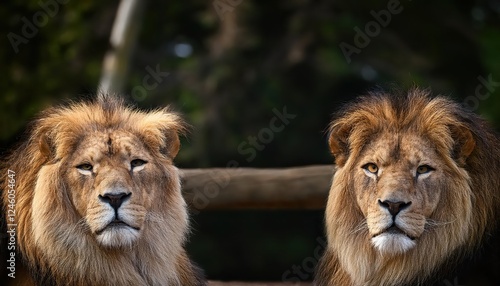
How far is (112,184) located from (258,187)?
2379 mm

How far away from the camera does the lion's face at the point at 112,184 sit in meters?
4.93

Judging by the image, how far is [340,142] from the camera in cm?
549

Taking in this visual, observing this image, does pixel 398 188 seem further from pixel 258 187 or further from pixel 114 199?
pixel 258 187

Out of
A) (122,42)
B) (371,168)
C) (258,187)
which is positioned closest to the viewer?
(371,168)

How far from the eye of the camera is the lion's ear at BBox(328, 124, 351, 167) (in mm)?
5469

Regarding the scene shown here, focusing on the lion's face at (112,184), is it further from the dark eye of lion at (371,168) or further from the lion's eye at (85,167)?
the dark eye of lion at (371,168)

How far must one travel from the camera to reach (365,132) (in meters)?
5.34

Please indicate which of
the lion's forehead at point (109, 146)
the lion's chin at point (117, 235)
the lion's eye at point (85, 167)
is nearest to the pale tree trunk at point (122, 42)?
the lion's forehead at point (109, 146)

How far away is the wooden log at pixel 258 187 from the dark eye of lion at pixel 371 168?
177 centimetres

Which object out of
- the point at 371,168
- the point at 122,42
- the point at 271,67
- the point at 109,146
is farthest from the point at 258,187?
the point at 271,67

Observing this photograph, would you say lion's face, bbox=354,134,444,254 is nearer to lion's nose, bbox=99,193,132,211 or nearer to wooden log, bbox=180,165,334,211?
lion's nose, bbox=99,193,132,211

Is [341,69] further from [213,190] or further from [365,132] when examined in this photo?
[365,132]

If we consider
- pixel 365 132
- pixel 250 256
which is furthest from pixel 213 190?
pixel 250 256

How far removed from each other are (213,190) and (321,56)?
5464mm
